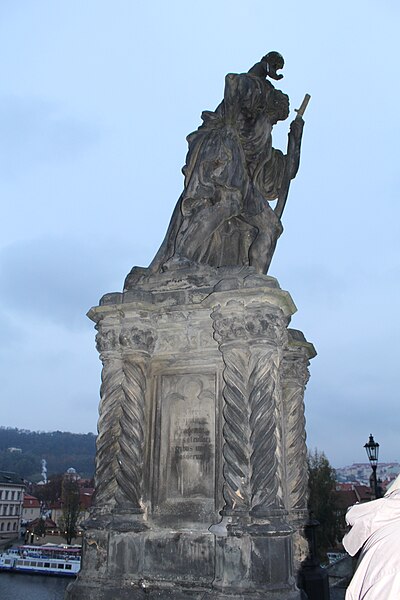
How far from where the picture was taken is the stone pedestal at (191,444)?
6227mm

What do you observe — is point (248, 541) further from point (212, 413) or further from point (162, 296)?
point (162, 296)

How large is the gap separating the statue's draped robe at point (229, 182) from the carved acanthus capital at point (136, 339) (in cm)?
133

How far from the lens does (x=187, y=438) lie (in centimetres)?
730

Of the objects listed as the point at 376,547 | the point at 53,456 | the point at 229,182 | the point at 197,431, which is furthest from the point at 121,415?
the point at 53,456

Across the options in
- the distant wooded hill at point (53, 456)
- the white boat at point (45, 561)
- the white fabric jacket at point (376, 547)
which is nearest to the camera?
the white fabric jacket at point (376, 547)

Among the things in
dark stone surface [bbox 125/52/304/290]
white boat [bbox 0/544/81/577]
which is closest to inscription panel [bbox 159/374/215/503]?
dark stone surface [bbox 125/52/304/290]

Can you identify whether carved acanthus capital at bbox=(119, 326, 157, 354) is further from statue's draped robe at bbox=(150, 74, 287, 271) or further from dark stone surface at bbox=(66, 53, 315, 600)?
statue's draped robe at bbox=(150, 74, 287, 271)

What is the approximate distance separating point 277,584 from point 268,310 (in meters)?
3.06

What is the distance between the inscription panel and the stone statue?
70.3 inches

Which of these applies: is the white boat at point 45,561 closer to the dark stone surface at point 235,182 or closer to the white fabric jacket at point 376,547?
the dark stone surface at point 235,182

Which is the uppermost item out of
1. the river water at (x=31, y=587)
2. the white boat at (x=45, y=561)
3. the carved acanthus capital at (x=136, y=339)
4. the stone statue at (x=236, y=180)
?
the stone statue at (x=236, y=180)

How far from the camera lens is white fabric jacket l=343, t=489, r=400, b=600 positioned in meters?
2.31

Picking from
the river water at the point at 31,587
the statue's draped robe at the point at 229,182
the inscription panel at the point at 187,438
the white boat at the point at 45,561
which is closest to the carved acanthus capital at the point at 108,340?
the inscription panel at the point at 187,438

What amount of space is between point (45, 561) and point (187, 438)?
53.9 meters
